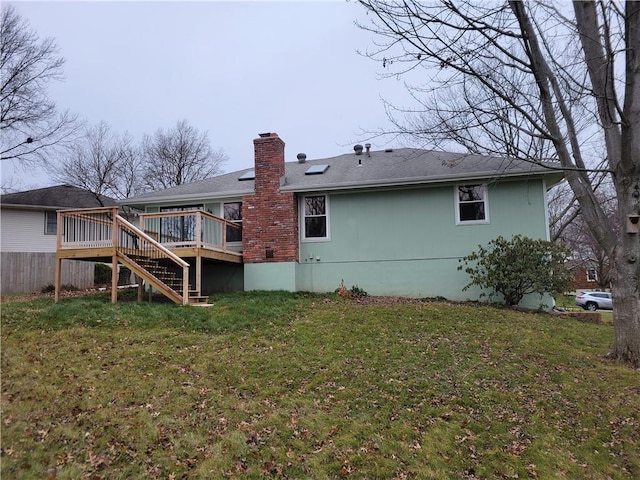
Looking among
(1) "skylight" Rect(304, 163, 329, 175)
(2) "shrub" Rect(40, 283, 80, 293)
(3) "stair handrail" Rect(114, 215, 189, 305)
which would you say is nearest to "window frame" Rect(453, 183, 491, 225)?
(1) "skylight" Rect(304, 163, 329, 175)

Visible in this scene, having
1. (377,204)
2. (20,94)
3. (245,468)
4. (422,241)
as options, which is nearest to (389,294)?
(422,241)

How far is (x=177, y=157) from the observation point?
31.8 meters

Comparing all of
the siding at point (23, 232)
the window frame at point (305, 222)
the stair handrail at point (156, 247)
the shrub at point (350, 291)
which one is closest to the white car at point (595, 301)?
the shrub at point (350, 291)

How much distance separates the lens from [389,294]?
12172 mm

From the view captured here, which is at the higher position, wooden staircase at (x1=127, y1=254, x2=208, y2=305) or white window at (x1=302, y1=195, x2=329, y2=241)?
white window at (x1=302, y1=195, x2=329, y2=241)

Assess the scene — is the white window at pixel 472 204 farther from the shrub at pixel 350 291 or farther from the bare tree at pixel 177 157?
the bare tree at pixel 177 157

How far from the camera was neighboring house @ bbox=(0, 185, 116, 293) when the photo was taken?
1600 cm

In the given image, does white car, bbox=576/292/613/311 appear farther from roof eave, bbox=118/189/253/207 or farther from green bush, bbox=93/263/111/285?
green bush, bbox=93/263/111/285

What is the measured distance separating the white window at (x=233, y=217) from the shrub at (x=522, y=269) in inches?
277

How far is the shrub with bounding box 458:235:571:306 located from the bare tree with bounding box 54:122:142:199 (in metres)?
21.4

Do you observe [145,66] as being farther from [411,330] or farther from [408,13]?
[411,330]

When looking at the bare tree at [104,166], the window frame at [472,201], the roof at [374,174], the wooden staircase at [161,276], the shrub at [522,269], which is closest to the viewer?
the wooden staircase at [161,276]

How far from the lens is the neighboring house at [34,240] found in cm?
1600

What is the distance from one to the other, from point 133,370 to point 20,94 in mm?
17696
